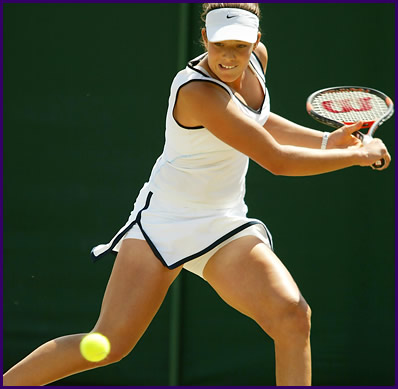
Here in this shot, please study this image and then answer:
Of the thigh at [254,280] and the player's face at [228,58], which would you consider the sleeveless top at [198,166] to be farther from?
the thigh at [254,280]

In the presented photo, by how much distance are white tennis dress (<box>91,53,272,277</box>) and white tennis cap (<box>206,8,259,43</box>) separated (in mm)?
147

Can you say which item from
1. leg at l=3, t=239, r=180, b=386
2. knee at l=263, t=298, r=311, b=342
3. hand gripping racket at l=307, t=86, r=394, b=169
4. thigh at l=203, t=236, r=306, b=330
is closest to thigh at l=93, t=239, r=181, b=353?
→ leg at l=3, t=239, r=180, b=386

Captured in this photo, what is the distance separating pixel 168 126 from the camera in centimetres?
279

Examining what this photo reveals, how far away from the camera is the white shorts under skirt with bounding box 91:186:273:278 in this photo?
277 cm

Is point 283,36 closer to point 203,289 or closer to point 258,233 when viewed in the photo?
point 203,289

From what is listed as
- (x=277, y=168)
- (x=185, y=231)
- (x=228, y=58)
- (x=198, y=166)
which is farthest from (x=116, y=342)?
(x=228, y=58)

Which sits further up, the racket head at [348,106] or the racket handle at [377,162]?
the racket head at [348,106]

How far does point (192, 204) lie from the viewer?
2.81 meters

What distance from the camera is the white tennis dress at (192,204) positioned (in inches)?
109

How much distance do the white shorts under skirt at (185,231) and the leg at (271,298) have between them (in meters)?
0.05

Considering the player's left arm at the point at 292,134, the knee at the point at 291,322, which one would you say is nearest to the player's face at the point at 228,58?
the player's left arm at the point at 292,134

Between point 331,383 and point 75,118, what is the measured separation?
1900 mm

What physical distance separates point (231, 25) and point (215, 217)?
0.65 m

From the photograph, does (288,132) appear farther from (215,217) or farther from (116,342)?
(116,342)
